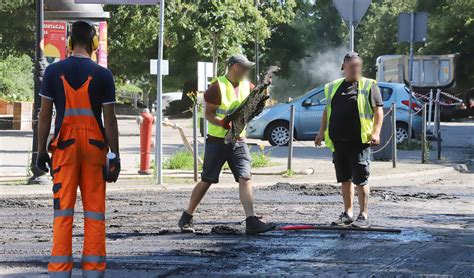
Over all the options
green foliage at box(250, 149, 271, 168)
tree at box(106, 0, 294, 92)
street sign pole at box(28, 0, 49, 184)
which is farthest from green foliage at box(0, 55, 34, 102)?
street sign pole at box(28, 0, 49, 184)

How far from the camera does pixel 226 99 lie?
9.89 metres

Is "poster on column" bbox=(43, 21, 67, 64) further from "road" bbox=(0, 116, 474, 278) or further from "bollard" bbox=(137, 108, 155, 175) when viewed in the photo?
"road" bbox=(0, 116, 474, 278)

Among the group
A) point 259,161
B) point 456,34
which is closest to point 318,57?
point 456,34

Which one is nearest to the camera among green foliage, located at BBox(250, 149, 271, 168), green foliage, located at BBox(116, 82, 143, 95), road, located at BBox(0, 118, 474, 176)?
green foliage, located at BBox(250, 149, 271, 168)

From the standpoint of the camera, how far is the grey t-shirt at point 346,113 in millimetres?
10352

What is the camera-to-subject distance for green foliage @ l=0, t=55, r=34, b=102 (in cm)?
5203

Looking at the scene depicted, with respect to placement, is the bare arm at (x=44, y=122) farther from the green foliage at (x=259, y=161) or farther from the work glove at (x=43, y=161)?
the green foliage at (x=259, y=161)

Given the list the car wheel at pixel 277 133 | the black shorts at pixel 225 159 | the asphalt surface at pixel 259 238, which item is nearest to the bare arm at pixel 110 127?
the asphalt surface at pixel 259 238

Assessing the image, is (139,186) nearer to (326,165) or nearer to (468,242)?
(326,165)

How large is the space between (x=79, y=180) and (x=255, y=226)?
3.19m

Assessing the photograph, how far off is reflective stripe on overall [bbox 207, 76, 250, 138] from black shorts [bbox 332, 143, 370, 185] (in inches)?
44.8

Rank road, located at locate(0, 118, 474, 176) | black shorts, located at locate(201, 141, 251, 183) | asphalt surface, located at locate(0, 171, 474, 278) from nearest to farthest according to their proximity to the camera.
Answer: asphalt surface, located at locate(0, 171, 474, 278), black shorts, located at locate(201, 141, 251, 183), road, located at locate(0, 118, 474, 176)

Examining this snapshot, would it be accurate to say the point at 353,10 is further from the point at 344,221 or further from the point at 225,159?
the point at 225,159

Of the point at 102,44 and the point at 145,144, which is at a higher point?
the point at 102,44
